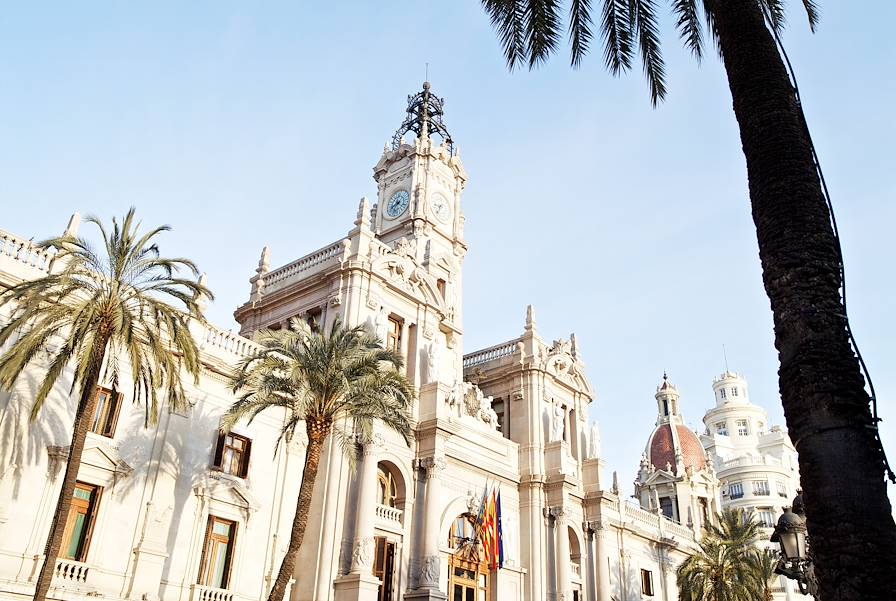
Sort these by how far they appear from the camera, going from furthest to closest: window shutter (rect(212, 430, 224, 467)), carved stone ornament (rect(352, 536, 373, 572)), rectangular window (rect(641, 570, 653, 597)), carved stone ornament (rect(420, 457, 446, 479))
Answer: rectangular window (rect(641, 570, 653, 597)), carved stone ornament (rect(420, 457, 446, 479)), carved stone ornament (rect(352, 536, 373, 572)), window shutter (rect(212, 430, 224, 467))

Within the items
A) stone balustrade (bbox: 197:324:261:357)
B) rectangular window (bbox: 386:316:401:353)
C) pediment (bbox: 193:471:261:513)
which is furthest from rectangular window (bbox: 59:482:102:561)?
rectangular window (bbox: 386:316:401:353)

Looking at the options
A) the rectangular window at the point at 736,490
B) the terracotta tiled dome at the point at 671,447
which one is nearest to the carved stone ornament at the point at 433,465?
the terracotta tiled dome at the point at 671,447

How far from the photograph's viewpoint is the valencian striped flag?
115ft

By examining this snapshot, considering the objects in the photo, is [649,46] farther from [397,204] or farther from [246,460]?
[397,204]

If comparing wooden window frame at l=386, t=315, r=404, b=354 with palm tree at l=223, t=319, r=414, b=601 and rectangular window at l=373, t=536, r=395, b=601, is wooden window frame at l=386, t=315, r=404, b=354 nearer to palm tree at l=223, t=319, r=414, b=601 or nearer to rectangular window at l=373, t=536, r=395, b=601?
rectangular window at l=373, t=536, r=395, b=601

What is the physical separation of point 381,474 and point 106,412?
11.9m

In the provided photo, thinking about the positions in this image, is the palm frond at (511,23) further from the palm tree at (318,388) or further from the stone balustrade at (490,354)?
the stone balustrade at (490,354)

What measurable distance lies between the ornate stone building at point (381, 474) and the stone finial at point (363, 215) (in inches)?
4.0

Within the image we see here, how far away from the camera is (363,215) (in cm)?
3619

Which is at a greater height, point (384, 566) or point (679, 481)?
point (679, 481)

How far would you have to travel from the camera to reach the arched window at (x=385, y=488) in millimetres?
32812

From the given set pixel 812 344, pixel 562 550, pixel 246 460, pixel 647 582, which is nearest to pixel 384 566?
pixel 246 460

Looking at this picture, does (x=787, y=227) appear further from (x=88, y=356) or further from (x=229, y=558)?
(x=229, y=558)

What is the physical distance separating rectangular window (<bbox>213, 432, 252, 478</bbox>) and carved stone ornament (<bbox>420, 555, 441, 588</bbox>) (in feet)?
27.2
